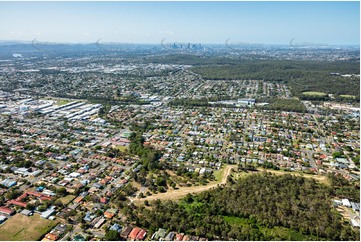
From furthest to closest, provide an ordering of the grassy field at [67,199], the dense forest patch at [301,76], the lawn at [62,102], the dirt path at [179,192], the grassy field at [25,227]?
the dense forest patch at [301,76] < the lawn at [62,102] < the dirt path at [179,192] < the grassy field at [67,199] < the grassy field at [25,227]

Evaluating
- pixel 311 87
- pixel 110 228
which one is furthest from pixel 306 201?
pixel 311 87

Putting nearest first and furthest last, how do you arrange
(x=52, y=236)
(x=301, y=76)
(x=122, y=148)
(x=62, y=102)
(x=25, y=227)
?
(x=52, y=236) → (x=25, y=227) → (x=122, y=148) → (x=62, y=102) → (x=301, y=76)

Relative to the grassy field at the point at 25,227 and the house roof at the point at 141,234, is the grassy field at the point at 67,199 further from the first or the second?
the house roof at the point at 141,234

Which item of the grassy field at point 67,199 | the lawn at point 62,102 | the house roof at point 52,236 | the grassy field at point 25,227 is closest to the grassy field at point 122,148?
the grassy field at point 67,199

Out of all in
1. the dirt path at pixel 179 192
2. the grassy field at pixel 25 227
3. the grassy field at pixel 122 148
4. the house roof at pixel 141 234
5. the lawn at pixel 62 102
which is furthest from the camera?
the lawn at pixel 62 102

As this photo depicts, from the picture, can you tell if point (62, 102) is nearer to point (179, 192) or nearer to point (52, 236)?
point (179, 192)

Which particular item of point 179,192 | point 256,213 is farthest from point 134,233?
point 256,213

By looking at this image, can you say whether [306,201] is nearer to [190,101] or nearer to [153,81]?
[190,101]

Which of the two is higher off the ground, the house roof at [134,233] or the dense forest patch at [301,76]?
the dense forest patch at [301,76]

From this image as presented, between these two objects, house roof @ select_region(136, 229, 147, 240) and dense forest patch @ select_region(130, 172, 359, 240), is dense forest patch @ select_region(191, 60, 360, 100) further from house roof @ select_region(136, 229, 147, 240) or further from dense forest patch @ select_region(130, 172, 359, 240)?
house roof @ select_region(136, 229, 147, 240)
